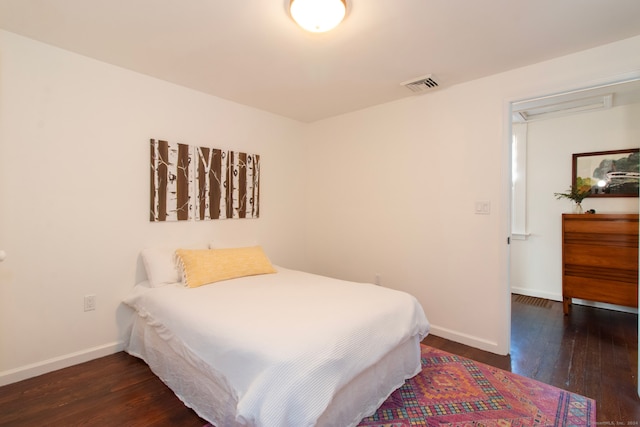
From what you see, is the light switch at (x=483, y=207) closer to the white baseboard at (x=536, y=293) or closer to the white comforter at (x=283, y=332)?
the white comforter at (x=283, y=332)

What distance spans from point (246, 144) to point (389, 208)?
1.72m

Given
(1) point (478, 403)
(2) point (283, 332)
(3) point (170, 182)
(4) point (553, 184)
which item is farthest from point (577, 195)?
(3) point (170, 182)

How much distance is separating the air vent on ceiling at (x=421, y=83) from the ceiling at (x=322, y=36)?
0.06m

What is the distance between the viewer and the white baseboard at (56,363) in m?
2.04

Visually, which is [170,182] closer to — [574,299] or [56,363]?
[56,363]

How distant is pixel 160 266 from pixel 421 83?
8.95 ft

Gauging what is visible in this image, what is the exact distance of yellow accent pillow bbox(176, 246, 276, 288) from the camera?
2424 millimetres

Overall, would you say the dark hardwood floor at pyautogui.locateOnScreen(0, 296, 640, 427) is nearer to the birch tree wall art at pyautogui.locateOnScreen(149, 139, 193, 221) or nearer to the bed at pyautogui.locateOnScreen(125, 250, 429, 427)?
the bed at pyautogui.locateOnScreen(125, 250, 429, 427)

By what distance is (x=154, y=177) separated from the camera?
265 cm

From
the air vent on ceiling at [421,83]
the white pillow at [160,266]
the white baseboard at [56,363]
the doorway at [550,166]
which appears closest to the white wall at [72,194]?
the white baseboard at [56,363]

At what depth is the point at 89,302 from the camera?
2.36m

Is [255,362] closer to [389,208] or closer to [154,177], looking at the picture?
[154,177]

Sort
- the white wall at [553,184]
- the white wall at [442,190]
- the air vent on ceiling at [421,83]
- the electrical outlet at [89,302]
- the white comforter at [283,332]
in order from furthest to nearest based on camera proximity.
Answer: the white wall at [553,184]
the air vent on ceiling at [421,83]
the white wall at [442,190]
the electrical outlet at [89,302]
the white comforter at [283,332]

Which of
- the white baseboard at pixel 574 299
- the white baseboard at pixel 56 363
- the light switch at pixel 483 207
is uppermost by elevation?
the light switch at pixel 483 207
